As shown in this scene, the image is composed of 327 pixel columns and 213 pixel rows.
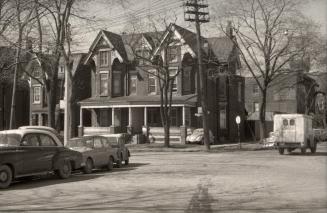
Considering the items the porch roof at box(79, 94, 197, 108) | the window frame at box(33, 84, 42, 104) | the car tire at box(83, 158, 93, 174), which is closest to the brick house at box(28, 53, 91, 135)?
the window frame at box(33, 84, 42, 104)

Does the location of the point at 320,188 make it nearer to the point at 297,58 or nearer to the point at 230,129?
the point at 297,58

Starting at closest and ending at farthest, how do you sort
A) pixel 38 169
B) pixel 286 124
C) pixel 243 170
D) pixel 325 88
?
pixel 38 169 < pixel 243 170 < pixel 286 124 < pixel 325 88

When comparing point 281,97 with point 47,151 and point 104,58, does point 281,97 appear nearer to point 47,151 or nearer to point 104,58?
point 104,58

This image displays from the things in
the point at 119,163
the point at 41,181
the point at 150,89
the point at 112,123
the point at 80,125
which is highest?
the point at 150,89

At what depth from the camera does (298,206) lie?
Answer: 465 inches

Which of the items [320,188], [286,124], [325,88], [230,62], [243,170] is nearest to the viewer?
[320,188]

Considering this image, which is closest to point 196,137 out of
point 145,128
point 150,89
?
point 145,128

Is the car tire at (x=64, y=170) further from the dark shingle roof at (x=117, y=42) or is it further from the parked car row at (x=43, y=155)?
the dark shingle roof at (x=117, y=42)

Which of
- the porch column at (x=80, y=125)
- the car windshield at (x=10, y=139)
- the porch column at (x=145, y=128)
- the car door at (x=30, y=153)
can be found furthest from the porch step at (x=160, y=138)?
the car windshield at (x=10, y=139)

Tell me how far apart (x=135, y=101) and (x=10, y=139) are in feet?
107

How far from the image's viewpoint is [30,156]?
658 inches

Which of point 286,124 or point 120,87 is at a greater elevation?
point 120,87

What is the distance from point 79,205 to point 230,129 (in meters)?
43.8

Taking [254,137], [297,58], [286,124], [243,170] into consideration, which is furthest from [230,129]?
[243,170]
